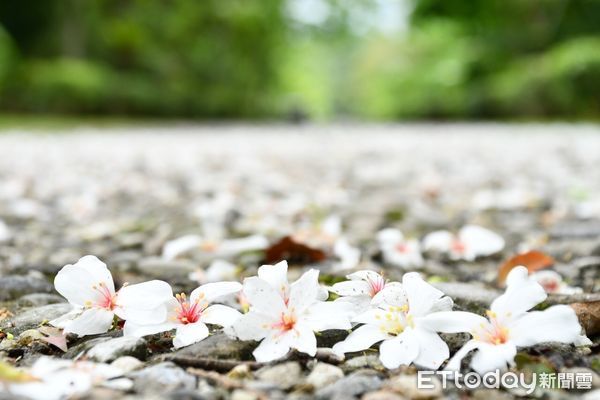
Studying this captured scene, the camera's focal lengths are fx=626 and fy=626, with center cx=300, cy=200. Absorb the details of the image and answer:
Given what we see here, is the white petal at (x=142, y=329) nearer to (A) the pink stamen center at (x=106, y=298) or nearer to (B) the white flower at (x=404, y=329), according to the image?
(A) the pink stamen center at (x=106, y=298)

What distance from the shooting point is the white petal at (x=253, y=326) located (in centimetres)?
114

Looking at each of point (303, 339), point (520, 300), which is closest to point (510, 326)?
point (520, 300)

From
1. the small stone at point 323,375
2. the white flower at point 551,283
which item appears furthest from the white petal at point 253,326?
the white flower at point 551,283

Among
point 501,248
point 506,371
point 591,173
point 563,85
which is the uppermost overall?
point 563,85

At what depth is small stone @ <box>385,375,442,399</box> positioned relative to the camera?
0.97m

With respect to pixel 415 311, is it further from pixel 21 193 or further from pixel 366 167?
pixel 366 167

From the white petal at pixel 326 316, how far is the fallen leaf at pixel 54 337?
1.50 ft

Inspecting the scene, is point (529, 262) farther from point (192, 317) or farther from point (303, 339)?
point (192, 317)

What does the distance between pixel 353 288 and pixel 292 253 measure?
0.73 meters

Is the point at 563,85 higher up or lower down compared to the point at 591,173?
higher up

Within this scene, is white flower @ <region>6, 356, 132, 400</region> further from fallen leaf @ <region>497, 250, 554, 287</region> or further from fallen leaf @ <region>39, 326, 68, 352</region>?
fallen leaf @ <region>497, 250, 554, 287</region>

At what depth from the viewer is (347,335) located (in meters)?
1.26

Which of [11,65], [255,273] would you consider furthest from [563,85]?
[255,273]

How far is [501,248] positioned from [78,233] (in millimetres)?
1637
